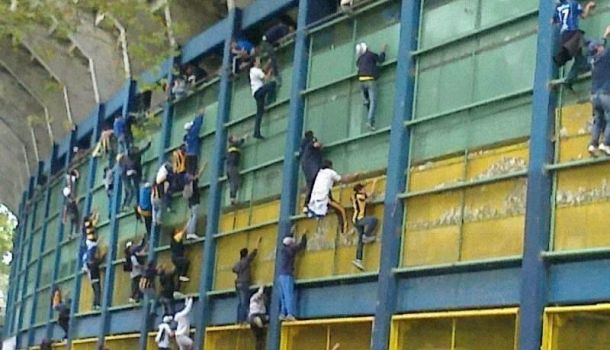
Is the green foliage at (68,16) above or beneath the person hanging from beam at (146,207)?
above

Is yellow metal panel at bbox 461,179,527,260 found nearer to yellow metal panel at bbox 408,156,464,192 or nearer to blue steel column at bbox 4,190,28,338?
yellow metal panel at bbox 408,156,464,192

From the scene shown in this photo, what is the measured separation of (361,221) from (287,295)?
7.73 ft

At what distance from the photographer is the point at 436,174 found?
1759 centimetres

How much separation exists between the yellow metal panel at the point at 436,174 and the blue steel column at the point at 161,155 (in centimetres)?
1016

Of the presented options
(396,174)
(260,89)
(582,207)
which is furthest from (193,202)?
(582,207)

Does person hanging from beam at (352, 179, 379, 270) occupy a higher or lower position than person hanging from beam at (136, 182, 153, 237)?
lower

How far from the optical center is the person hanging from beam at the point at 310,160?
20109 millimetres

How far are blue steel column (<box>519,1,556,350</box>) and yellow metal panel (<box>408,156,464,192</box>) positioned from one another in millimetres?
1788

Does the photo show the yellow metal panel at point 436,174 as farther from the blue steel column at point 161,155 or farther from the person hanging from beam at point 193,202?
the blue steel column at point 161,155

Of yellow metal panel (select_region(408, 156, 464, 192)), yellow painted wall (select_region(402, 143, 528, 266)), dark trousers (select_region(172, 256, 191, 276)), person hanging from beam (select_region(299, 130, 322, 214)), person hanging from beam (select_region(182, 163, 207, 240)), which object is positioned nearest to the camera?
yellow painted wall (select_region(402, 143, 528, 266))

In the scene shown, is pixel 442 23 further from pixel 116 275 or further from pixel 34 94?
pixel 34 94

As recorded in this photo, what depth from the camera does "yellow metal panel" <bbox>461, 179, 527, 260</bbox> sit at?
51.5ft

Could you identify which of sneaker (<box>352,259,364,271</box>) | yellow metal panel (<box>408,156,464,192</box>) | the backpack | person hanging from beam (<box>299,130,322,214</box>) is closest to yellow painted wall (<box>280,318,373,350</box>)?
sneaker (<box>352,259,364,271</box>)

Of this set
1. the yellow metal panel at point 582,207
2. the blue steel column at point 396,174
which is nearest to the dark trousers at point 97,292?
the blue steel column at point 396,174
